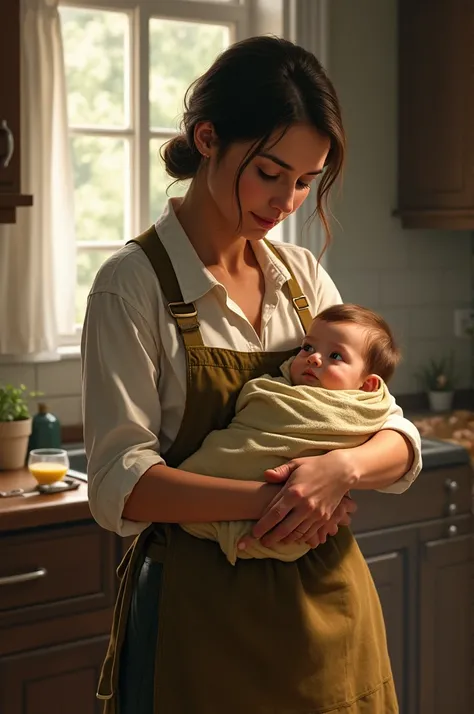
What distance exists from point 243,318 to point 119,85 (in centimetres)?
185

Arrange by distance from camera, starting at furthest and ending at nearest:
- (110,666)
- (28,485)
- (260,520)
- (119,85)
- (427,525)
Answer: (119,85), (427,525), (28,485), (110,666), (260,520)

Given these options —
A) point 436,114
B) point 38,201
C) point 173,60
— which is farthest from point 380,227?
point 38,201

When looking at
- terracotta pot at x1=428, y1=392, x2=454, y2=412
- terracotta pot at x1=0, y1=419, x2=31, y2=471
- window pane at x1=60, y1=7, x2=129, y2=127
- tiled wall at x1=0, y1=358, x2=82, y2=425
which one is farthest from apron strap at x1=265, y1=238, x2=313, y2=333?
Answer: terracotta pot at x1=428, y1=392, x2=454, y2=412

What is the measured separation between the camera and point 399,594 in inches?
120

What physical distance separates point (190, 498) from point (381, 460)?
1.04ft

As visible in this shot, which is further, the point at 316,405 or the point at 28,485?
the point at 28,485

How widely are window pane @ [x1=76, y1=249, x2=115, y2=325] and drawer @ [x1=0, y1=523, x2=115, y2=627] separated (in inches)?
41.0

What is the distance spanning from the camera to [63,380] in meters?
3.14

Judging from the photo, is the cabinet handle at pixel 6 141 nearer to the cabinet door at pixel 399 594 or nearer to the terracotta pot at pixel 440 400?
the cabinet door at pixel 399 594

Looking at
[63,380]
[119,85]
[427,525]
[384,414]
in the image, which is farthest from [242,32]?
[384,414]

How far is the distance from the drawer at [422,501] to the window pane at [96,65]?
142 centimetres

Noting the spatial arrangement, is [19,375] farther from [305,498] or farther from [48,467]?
[305,498]

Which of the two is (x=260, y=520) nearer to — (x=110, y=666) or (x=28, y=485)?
(x=110, y=666)

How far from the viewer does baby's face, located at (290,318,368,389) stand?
5.50 ft
